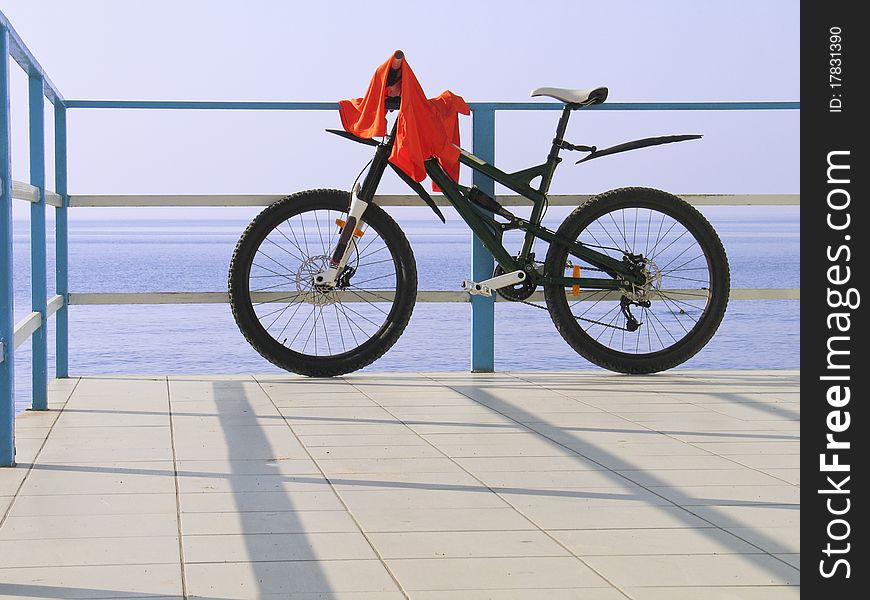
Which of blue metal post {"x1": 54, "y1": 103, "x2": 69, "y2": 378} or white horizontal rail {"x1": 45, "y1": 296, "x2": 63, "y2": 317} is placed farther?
blue metal post {"x1": 54, "y1": 103, "x2": 69, "y2": 378}

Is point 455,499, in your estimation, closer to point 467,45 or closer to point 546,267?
point 546,267

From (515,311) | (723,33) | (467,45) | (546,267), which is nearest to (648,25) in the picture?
(723,33)

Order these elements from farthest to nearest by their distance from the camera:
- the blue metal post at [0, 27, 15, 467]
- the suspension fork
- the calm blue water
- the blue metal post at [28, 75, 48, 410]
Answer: the calm blue water < the suspension fork < the blue metal post at [28, 75, 48, 410] < the blue metal post at [0, 27, 15, 467]

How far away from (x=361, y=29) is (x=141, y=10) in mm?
5236

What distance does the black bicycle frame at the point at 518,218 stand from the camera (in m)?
4.71

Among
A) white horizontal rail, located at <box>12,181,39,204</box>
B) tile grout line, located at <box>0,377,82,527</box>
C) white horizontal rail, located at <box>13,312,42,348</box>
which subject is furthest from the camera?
white horizontal rail, located at <box>12,181,39,204</box>

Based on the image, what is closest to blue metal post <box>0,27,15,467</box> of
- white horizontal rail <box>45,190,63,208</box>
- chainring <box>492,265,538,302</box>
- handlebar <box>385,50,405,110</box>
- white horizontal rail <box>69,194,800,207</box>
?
white horizontal rail <box>45,190,63,208</box>

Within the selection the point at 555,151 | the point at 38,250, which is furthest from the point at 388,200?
the point at 38,250

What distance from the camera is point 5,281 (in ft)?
10.1

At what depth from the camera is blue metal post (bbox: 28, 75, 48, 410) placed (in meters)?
3.84

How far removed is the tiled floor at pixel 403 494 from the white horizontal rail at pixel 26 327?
264 mm

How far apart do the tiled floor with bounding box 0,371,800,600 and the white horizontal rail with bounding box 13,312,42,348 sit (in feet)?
0.87

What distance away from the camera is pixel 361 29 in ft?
94.2

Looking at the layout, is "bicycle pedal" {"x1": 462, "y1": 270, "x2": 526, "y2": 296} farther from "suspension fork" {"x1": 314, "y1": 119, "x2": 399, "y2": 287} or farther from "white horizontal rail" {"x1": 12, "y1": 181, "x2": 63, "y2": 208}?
"white horizontal rail" {"x1": 12, "y1": 181, "x2": 63, "y2": 208}
